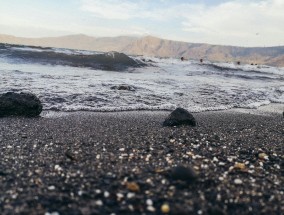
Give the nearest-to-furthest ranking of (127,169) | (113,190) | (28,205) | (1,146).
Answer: (28,205) → (113,190) → (127,169) → (1,146)

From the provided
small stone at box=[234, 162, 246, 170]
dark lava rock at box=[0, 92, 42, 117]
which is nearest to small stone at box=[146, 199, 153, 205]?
small stone at box=[234, 162, 246, 170]

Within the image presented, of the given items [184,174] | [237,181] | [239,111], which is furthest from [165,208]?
[239,111]

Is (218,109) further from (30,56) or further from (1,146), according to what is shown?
(30,56)

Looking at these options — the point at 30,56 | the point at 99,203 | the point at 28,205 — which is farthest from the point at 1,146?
the point at 30,56

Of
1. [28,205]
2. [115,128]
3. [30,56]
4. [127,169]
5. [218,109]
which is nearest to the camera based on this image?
[28,205]

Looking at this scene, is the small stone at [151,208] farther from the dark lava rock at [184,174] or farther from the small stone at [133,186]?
the dark lava rock at [184,174]

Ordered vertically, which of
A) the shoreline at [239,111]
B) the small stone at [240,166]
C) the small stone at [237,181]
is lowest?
the shoreline at [239,111]

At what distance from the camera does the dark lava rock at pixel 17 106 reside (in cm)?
788

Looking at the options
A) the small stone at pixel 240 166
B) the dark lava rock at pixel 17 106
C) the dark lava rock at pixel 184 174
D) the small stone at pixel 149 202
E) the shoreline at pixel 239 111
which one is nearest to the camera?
the small stone at pixel 149 202

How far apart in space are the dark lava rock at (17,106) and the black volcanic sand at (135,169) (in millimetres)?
773

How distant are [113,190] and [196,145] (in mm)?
2278

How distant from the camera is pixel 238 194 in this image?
3572 millimetres

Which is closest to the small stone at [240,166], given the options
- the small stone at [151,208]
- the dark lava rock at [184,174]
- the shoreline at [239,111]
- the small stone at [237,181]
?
the small stone at [237,181]

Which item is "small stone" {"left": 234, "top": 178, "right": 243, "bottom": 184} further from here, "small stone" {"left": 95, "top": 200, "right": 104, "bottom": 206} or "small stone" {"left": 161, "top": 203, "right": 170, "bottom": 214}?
"small stone" {"left": 95, "top": 200, "right": 104, "bottom": 206}
